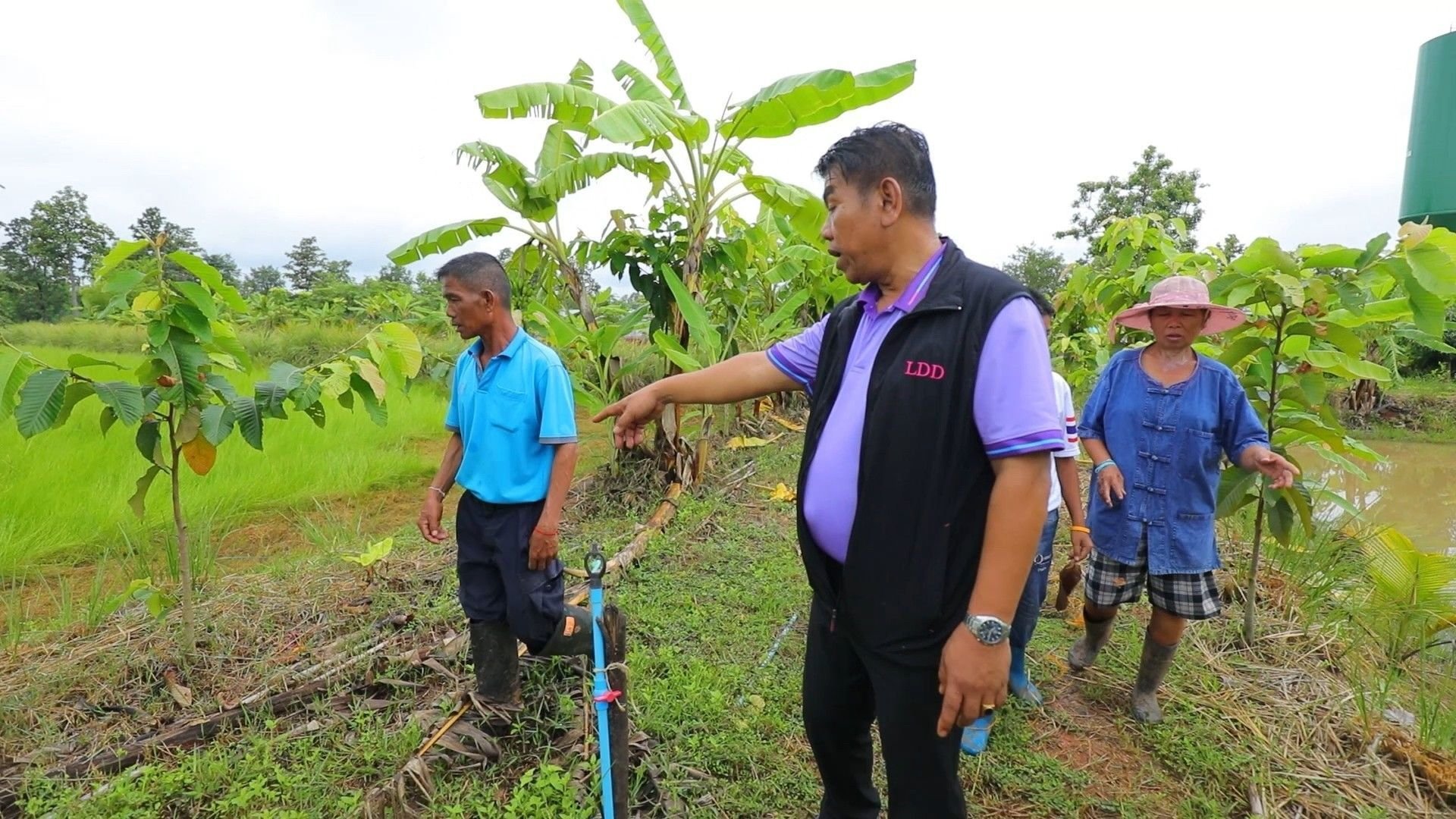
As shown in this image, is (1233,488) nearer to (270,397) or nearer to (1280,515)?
(1280,515)

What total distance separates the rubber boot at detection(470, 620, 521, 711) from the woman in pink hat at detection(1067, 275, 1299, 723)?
2.17m

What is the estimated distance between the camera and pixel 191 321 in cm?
232

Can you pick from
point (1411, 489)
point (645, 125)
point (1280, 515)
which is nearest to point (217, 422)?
point (645, 125)

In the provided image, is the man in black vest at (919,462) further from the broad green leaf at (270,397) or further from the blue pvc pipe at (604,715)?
the broad green leaf at (270,397)

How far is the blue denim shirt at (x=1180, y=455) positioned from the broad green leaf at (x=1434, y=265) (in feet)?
2.42

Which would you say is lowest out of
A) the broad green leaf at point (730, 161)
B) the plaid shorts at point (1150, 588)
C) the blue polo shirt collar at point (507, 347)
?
the plaid shorts at point (1150, 588)

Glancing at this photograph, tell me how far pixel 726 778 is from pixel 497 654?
87 centimetres

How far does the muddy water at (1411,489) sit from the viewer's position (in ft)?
21.7

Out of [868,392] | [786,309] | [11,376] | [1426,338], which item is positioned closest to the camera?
[868,392]

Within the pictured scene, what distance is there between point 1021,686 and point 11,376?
353cm

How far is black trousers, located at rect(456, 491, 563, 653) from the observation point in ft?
7.39

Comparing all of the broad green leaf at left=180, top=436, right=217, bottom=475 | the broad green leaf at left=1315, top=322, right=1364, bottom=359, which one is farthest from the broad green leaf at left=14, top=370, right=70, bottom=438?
the broad green leaf at left=1315, top=322, right=1364, bottom=359

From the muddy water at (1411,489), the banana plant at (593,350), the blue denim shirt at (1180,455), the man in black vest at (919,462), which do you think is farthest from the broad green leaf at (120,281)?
the muddy water at (1411,489)

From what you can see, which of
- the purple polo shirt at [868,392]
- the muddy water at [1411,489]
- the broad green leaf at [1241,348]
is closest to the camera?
the purple polo shirt at [868,392]
